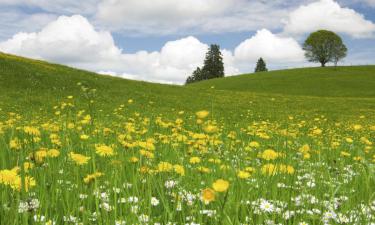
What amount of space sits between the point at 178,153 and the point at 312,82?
212ft

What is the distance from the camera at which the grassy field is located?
8.34ft

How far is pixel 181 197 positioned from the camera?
A: 9.32 ft

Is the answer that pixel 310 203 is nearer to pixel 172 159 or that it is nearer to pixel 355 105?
pixel 172 159

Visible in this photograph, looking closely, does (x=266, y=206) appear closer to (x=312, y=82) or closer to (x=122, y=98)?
(x=122, y=98)

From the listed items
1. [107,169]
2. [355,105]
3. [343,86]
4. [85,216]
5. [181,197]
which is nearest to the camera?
[85,216]

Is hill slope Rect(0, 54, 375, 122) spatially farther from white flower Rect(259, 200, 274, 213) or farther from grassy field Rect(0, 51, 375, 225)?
white flower Rect(259, 200, 274, 213)

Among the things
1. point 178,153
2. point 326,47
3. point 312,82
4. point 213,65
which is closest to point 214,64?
point 213,65

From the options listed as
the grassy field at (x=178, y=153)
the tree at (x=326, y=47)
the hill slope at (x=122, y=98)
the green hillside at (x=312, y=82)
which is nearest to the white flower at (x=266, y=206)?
the grassy field at (x=178, y=153)

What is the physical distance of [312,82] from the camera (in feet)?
213

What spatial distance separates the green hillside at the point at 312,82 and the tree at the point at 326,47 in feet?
33.6

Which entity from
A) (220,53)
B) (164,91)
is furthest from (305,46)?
(164,91)

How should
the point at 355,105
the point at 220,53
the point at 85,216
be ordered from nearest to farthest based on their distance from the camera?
the point at 85,216, the point at 355,105, the point at 220,53

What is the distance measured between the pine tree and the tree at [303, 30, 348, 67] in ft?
76.1

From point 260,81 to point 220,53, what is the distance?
35.9 meters
